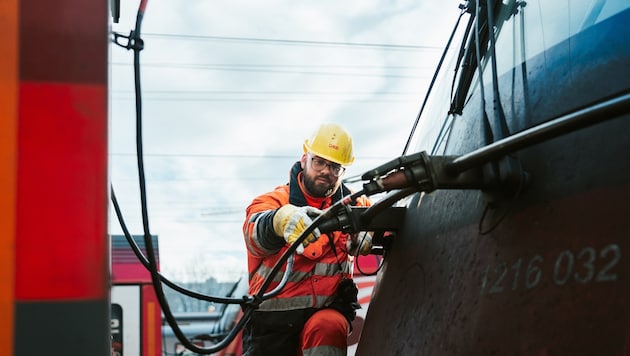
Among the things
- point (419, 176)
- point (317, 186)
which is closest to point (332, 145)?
point (317, 186)

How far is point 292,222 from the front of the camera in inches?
122

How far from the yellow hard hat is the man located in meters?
0.01

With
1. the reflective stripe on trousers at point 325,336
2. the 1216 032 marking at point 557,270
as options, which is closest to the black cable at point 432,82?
the reflective stripe on trousers at point 325,336

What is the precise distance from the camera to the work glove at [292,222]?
120 inches

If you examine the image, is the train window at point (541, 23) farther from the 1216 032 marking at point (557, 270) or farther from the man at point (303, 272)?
the man at point (303, 272)

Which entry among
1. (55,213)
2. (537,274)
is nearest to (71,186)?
(55,213)

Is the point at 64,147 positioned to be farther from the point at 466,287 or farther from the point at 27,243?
the point at 466,287

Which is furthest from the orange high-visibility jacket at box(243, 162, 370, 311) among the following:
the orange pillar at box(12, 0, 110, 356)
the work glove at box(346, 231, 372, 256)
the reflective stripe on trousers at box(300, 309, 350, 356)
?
the orange pillar at box(12, 0, 110, 356)

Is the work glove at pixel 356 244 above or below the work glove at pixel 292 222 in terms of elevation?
below

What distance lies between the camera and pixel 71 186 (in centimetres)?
121

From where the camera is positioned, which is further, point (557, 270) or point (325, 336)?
point (325, 336)

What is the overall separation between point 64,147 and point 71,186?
63 mm

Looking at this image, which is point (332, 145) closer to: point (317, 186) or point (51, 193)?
point (317, 186)

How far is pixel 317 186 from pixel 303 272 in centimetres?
48
